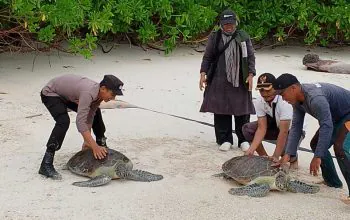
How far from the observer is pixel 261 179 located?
16.1 ft

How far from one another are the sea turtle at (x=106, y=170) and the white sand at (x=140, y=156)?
0.07m

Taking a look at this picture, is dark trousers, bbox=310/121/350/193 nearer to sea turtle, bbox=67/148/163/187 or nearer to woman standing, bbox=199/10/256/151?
woman standing, bbox=199/10/256/151

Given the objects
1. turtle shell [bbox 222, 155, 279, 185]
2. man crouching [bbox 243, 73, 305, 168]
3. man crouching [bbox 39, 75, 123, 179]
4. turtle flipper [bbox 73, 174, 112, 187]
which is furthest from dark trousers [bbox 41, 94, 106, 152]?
man crouching [bbox 243, 73, 305, 168]

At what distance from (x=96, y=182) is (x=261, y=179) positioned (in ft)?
4.27

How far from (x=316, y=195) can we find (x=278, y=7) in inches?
311

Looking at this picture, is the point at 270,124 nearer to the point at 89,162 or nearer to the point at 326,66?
the point at 89,162

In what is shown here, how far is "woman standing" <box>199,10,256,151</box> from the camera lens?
6.14m

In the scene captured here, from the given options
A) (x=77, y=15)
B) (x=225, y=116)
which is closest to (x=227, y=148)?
(x=225, y=116)

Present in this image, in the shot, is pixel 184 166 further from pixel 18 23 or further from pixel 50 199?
pixel 18 23

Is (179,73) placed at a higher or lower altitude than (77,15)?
lower

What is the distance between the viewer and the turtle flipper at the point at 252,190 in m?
4.80

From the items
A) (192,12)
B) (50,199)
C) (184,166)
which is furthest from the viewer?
(192,12)

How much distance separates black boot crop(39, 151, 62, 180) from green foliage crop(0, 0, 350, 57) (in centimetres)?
331

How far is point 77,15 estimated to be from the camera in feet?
Answer: 27.9
